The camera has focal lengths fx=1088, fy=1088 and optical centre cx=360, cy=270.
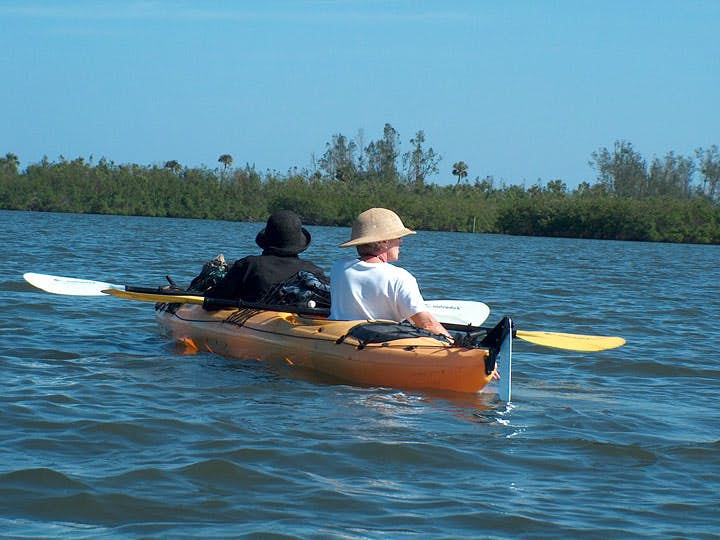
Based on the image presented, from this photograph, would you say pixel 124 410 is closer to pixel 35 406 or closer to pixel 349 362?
pixel 35 406

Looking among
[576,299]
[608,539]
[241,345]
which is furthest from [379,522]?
[576,299]

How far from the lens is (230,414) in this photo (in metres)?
5.89

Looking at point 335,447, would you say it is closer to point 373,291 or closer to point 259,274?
point 373,291

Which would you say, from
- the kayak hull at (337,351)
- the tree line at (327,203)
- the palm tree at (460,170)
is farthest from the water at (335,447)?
the palm tree at (460,170)

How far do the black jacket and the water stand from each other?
0.56m

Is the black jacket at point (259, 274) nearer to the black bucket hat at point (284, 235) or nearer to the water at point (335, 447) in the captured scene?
the black bucket hat at point (284, 235)

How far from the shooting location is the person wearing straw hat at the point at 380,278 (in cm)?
665

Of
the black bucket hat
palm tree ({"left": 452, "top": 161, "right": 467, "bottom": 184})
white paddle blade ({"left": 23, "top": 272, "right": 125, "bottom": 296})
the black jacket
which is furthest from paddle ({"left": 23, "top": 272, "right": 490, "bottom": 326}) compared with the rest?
palm tree ({"left": 452, "top": 161, "right": 467, "bottom": 184})

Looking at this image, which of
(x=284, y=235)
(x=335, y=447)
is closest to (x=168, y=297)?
(x=284, y=235)

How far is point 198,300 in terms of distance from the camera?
821 centimetres

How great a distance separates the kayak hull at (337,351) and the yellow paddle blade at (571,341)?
0.73m

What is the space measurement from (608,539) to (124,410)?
9.42ft

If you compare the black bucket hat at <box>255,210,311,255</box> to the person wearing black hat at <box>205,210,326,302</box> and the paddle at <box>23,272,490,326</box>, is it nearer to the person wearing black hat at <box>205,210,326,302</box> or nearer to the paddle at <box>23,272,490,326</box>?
the person wearing black hat at <box>205,210,326,302</box>

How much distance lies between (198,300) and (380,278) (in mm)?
2058
